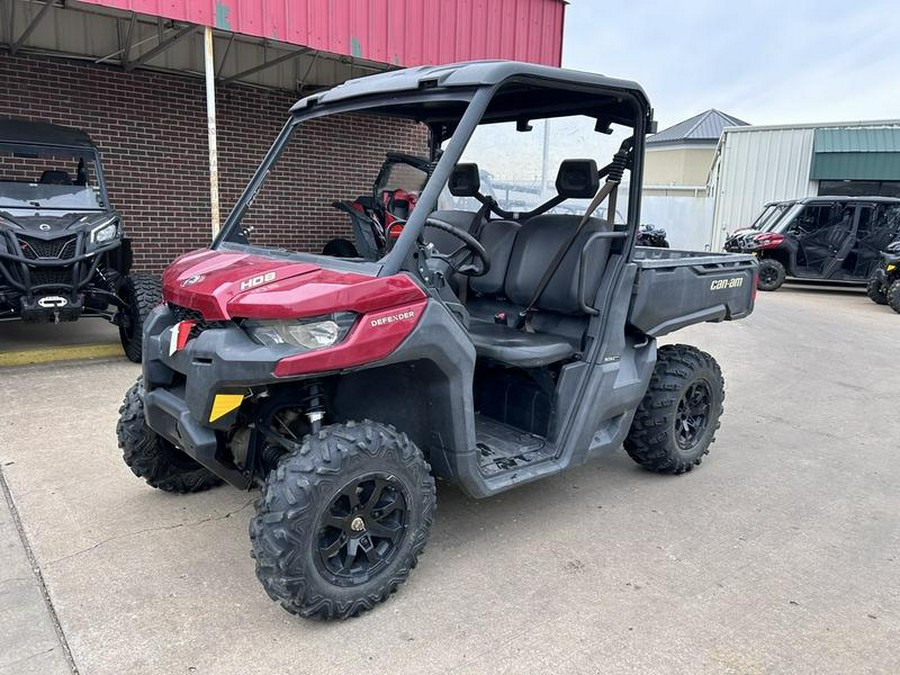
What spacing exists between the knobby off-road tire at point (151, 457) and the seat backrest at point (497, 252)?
1841 mm

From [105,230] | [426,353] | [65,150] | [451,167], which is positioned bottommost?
[426,353]

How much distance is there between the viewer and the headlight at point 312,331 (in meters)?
2.47

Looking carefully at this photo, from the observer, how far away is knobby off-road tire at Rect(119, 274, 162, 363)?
618 centimetres

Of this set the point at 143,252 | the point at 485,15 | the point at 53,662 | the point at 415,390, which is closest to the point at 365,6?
the point at 485,15

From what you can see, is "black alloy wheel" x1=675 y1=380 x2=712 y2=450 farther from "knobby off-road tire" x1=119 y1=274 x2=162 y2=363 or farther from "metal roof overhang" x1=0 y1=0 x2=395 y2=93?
"metal roof overhang" x1=0 y1=0 x2=395 y2=93

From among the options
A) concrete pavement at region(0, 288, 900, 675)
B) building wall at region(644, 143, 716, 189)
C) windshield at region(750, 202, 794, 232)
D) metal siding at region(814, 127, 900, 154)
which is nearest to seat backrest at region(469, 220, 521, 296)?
concrete pavement at region(0, 288, 900, 675)

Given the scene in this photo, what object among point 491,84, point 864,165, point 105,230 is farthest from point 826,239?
point 491,84

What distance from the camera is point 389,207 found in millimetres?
3867

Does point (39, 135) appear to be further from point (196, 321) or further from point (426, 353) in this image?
point (426, 353)

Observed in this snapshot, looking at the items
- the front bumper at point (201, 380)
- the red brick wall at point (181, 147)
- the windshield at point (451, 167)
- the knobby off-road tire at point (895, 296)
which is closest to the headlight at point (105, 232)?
the red brick wall at point (181, 147)

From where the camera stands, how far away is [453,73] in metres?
2.82

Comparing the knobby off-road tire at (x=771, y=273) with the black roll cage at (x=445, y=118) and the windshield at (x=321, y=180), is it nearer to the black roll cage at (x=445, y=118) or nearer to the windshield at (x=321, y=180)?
the windshield at (x=321, y=180)

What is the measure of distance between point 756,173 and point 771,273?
21.6 feet

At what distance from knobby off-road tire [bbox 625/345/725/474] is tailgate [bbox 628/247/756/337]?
243mm
